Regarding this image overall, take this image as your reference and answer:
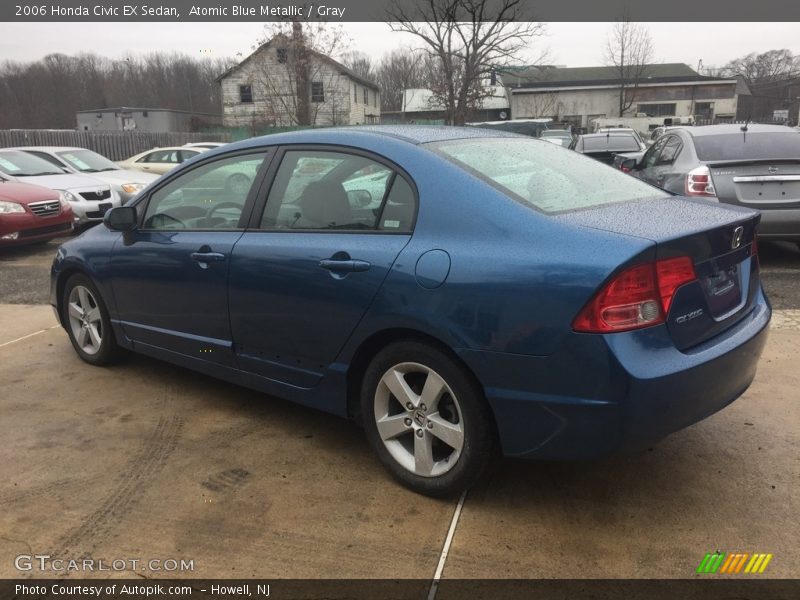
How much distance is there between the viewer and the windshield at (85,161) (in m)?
12.7

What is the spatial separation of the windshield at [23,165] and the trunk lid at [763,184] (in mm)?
10836

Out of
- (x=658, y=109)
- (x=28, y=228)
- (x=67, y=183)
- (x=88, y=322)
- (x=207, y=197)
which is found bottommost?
(x=88, y=322)

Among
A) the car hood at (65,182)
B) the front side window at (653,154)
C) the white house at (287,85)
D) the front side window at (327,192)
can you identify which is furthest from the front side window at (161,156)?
the front side window at (327,192)

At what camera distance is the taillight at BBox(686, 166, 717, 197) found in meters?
6.29

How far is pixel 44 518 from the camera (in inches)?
107

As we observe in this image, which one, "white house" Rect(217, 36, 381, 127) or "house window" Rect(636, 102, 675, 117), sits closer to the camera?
"white house" Rect(217, 36, 381, 127)

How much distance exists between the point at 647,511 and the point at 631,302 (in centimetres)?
96

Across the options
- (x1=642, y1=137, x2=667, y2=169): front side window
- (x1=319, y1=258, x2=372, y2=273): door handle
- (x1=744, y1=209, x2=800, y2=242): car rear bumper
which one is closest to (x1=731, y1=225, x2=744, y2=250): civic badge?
(x1=319, y1=258, x2=372, y2=273): door handle

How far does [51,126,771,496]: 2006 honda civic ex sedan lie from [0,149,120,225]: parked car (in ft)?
26.6

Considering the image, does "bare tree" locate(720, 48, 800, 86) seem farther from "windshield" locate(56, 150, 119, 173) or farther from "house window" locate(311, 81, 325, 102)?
"windshield" locate(56, 150, 119, 173)

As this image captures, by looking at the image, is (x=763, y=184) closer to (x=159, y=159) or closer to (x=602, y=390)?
(x=602, y=390)

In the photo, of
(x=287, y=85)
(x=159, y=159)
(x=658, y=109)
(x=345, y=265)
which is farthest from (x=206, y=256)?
(x=658, y=109)

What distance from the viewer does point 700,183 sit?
6.34m

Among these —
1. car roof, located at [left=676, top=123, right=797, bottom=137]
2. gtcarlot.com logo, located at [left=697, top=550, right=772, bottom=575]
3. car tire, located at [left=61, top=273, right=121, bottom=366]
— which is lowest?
gtcarlot.com logo, located at [left=697, top=550, right=772, bottom=575]
